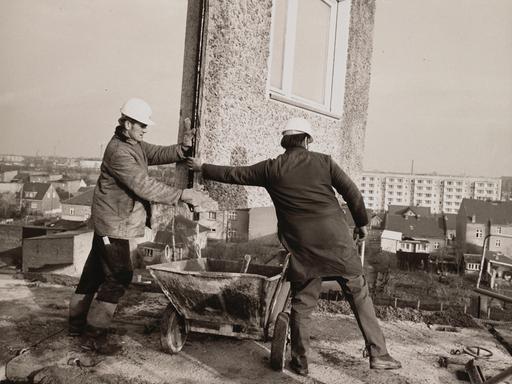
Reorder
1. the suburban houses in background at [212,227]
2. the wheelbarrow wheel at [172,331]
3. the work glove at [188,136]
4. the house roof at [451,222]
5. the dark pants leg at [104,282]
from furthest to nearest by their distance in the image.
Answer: the house roof at [451,222], the suburban houses in background at [212,227], the work glove at [188,136], the dark pants leg at [104,282], the wheelbarrow wheel at [172,331]

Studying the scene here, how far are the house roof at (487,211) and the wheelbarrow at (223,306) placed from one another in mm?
69704

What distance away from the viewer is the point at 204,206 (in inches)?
161

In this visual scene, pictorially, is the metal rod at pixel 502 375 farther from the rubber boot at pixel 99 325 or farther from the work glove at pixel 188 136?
the work glove at pixel 188 136

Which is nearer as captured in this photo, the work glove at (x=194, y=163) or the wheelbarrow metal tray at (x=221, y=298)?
the wheelbarrow metal tray at (x=221, y=298)

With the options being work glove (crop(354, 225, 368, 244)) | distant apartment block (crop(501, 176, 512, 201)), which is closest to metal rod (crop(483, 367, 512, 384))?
work glove (crop(354, 225, 368, 244))

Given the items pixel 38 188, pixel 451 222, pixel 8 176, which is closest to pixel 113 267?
pixel 8 176

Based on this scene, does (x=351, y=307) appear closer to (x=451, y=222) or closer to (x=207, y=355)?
(x=207, y=355)

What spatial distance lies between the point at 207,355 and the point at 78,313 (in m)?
1.17

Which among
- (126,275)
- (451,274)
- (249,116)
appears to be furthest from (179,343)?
(451,274)

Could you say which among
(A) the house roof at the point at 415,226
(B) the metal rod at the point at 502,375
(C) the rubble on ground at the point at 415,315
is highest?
(B) the metal rod at the point at 502,375

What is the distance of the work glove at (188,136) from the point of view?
4230mm

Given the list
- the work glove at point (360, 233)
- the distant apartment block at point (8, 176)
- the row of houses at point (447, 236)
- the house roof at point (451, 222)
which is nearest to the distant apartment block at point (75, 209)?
the distant apartment block at point (8, 176)

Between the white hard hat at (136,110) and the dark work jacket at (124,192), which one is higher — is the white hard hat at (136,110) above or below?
above

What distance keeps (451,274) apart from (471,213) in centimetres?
1712
